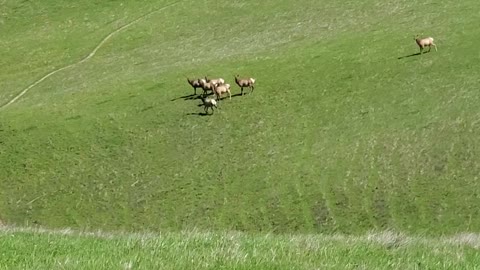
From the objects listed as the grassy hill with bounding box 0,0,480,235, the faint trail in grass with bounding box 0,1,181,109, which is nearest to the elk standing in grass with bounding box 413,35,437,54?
the grassy hill with bounding box 0,0,480,235

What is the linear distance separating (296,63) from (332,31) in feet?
39.0

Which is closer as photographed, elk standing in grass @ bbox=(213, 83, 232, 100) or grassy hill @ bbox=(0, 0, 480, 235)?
grassy hill @ bbox=(0, 0, 480, 235)

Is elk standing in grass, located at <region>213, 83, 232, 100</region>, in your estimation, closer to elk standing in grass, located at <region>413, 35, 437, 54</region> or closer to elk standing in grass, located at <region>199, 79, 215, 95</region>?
elk standing in grass, located at <region>199, 79, 215, 95</region>

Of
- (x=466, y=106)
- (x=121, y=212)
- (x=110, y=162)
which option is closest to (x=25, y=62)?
(x=110, y=162)

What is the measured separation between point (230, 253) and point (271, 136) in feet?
93.1

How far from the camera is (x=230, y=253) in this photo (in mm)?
9344

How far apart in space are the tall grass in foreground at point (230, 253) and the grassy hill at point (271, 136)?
16875 mm

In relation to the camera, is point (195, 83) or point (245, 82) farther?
point (195, 83)

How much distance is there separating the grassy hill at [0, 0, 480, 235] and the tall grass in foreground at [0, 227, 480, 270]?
55.4 feet

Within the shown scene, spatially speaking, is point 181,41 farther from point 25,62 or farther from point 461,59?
point 461,59

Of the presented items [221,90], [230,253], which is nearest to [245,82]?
[221,90]

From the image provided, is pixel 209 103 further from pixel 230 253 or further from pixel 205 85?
pixel 230 253

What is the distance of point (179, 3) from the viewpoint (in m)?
80.2

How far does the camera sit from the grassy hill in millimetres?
30516
